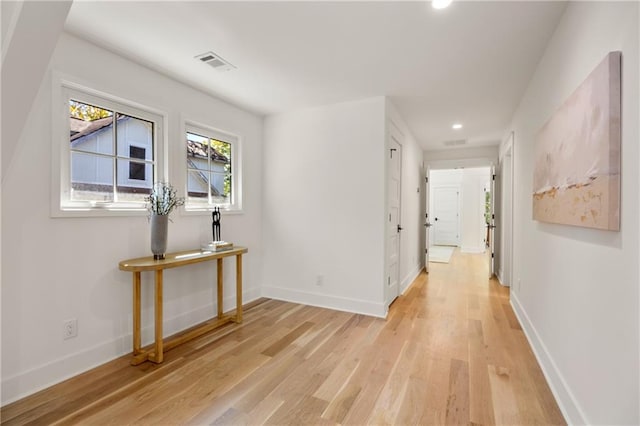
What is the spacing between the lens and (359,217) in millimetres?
3479

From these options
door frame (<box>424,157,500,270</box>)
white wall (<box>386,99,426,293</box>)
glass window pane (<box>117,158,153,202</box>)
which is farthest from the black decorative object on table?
door frame (<box>424,157,500,270</box>)

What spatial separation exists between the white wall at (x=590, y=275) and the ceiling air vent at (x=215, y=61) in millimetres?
2482

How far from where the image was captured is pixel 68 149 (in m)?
2.19

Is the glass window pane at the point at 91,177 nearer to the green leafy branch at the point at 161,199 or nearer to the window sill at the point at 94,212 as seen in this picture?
the window sill at the point at 94,212

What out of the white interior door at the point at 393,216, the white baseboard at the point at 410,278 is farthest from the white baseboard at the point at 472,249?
the white interior door at the point at 393,216

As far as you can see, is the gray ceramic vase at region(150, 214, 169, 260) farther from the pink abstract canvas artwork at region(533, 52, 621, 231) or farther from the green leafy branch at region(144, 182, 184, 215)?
the pink abstract canvas artwork at region(533, 52, 621, 231)

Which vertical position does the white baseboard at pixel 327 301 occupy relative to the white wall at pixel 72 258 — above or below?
below

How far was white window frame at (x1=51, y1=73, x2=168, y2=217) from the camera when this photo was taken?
6.85ft

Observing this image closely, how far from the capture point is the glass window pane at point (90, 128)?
7.42ft

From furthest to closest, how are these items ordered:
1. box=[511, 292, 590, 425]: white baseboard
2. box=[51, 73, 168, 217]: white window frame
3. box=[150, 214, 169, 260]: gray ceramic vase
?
1. box=[150, 214, 169, 260]: gray ceramic vase
2. box=[51, 73, 168, 217]: white window frame
3. box=[511, 292, 590, 425]: white baseboard

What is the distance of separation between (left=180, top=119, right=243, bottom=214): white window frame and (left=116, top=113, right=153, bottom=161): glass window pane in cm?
30

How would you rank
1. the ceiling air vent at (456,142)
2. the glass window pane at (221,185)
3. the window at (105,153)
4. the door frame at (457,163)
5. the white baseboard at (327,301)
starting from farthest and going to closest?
the door frame at (457,163) < the ceiling air vent at (456,142) < the glass window pane at (221,185) < the white baseboard at (327,301) < the window at (105,153)

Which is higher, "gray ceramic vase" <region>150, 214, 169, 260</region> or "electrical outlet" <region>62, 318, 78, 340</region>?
"gray ceramic vase" <region>150, 214, 169, 260</region>

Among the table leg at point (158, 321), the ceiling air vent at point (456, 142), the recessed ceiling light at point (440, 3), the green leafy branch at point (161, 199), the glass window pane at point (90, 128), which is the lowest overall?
the table leg at point (158, 321)
